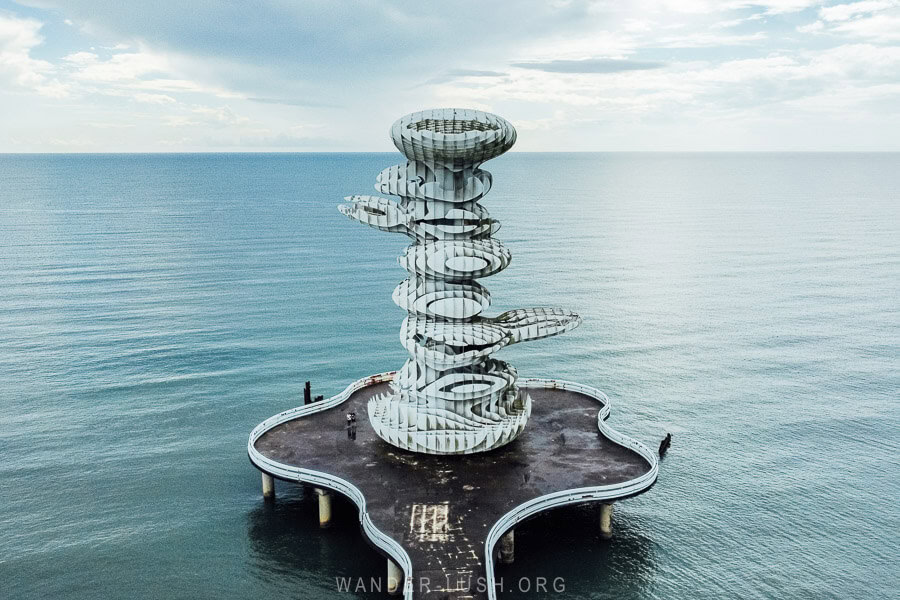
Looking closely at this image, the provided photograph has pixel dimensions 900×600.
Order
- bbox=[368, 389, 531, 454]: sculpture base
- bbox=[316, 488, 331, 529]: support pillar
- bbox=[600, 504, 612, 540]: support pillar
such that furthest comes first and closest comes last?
1. bbox=[368, 389, 531, 454]: sculpture base
2. bbox=[316, 488, 331, 529]: support pillar
3. bbox=[600, 504, 612, 540]: support pillar

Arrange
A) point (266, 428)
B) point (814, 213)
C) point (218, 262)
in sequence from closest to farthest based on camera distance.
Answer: point (266, 428), point (218, 262), point (814, 213)

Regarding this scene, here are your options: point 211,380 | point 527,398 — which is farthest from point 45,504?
point 527,398

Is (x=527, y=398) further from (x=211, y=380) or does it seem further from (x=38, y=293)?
(x=38, y=293)

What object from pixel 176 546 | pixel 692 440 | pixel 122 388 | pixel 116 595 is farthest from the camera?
pixel 122 388

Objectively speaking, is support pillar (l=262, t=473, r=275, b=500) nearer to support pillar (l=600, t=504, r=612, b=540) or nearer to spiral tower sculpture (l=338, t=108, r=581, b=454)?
spiral tower sculpture (l=338, t=108, r=581, b=454)

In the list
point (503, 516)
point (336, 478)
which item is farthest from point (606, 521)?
point (336, 478)

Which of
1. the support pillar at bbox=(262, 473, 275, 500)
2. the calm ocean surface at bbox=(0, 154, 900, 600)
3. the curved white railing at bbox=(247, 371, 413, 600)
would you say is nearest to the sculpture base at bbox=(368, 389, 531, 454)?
the curved white railing at bbox=(247, 371, 413, 600)

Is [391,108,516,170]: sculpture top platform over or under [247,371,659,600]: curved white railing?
over

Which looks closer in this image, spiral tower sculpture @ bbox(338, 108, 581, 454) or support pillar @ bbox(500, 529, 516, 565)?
support pillar @ bbox(500, 529, 516, 565)
